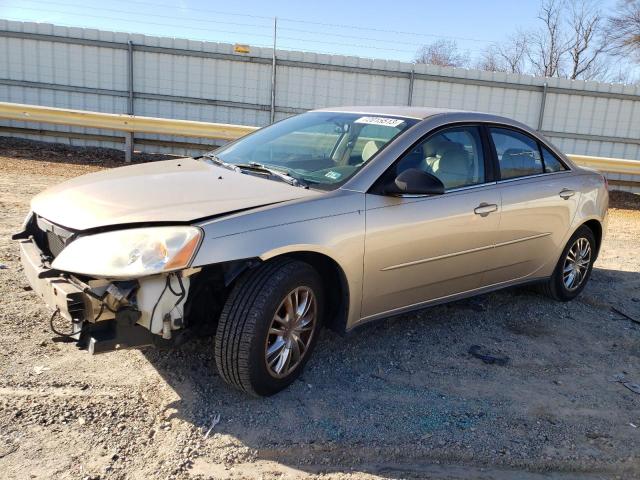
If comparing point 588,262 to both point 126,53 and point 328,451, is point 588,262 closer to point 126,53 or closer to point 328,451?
point 328,451

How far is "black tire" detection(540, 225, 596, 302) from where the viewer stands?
17.3 feet

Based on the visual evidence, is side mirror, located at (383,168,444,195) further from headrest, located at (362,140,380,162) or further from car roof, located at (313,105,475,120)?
car roof, located at (313,105,475,120)

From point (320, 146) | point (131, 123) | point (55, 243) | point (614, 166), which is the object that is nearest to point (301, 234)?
point (320, 146)

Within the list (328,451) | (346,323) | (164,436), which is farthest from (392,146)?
(164,436)

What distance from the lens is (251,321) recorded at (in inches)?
119

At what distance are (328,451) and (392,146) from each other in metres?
1.98

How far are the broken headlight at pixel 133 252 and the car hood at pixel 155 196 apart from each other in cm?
8

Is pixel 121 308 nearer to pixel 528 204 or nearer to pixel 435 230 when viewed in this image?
pixel 435 230

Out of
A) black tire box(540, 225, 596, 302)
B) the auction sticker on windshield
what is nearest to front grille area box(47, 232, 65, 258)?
the auction sticker on windshield

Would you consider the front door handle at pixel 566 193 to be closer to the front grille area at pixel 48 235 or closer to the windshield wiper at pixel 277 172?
the windshield wiper at pixel 277 172

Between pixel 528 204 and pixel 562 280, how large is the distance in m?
1.11

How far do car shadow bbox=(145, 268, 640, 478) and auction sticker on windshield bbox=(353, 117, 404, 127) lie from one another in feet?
5.10

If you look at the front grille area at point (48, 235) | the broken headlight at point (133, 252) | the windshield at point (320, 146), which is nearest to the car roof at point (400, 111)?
the windshield at point (320, 146)

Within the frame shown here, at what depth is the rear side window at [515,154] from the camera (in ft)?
15.1
